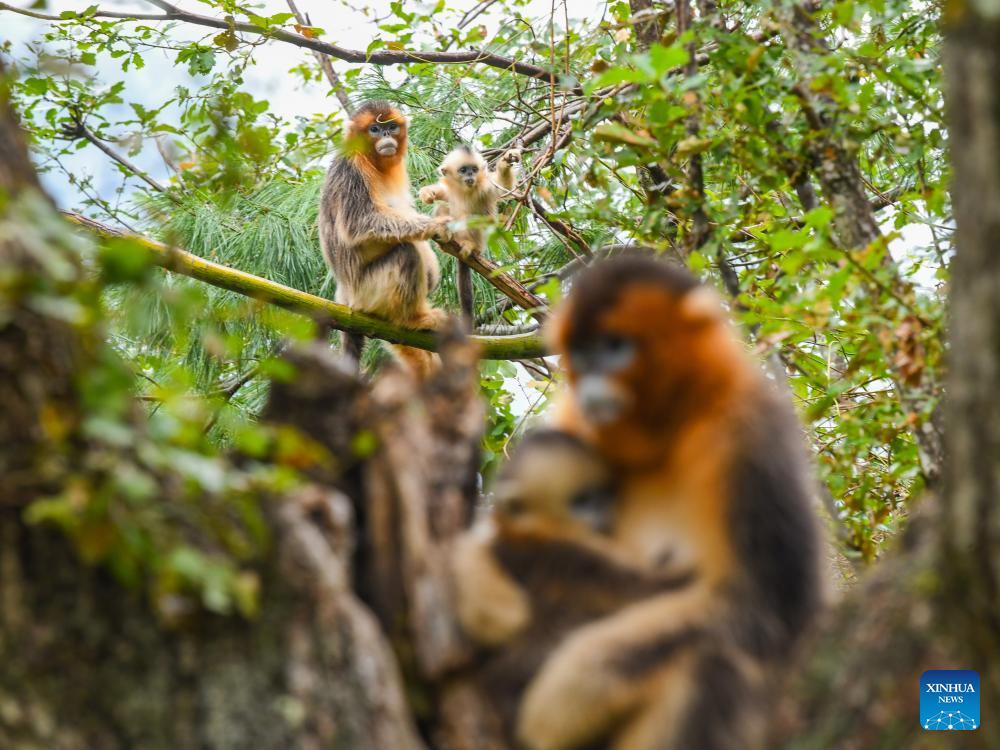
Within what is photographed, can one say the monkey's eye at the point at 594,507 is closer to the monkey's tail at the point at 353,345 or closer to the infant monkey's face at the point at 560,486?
the infant monkey's face at the point at 560,486

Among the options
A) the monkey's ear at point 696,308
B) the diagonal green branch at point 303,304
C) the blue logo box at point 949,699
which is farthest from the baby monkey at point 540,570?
the diagonal green branch at point 303,304

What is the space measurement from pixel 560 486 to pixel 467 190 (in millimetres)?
5498

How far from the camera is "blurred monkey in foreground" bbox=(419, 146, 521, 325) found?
699cm

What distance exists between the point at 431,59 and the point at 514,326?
5.91 feet

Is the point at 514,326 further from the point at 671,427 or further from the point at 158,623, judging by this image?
the point at 158,623

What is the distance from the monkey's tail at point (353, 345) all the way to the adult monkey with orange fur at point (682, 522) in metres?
5.00

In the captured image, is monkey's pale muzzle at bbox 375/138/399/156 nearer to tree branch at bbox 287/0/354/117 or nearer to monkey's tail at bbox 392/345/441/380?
tree branch at bbox 287/0/354/117

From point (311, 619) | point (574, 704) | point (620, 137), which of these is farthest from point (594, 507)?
point (620, 137)

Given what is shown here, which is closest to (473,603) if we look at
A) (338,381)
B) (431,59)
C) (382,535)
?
(382,535)

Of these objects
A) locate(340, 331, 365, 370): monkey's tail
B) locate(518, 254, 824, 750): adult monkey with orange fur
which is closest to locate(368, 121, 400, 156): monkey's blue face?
locate(340, 331, 365, 370): monkey's tail

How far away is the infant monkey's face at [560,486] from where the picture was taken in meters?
2.12

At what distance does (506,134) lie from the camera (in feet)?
24.5

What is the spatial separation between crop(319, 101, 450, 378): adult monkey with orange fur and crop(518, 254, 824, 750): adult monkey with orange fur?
198 inches

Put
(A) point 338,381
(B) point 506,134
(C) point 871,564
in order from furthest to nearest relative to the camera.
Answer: (B) point 506,134 < (C) point 871,564 < (A) point 338,381
